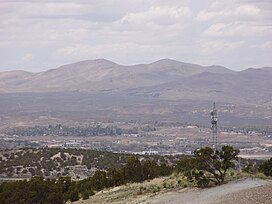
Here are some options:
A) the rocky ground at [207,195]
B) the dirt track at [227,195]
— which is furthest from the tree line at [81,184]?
the dirt track at [227,195]

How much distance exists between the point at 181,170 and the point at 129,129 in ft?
457

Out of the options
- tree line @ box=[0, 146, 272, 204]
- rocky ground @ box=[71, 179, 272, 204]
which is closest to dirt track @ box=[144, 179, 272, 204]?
rocky ground @ box=[71, 179, 272, 204]

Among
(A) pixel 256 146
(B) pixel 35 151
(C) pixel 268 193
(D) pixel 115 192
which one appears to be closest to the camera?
(C) pixel 268 193

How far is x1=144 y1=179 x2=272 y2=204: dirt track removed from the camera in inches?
954

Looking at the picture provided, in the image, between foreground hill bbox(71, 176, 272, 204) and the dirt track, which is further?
foreground hill bbox(71, 176, 272, 204)

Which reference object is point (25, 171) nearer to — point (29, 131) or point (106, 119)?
point (29, 131)

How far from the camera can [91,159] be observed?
6031 centimetres

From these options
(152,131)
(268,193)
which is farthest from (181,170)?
(152,131)

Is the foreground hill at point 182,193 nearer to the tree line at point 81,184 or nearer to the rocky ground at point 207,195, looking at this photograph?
the rocky ground at point 207,195

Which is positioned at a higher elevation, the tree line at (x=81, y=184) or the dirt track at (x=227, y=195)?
the dirt track at (x=227, y=195)

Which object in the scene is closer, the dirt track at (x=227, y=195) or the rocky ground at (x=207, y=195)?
the dirt track at (x=227, y=195)

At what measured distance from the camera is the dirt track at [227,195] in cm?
2423

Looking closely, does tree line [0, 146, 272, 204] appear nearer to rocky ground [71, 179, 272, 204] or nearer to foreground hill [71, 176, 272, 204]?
foreground hill [71, 176, 272, 204]

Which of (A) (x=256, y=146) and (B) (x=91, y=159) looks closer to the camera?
(B) (x=91, y=159)
